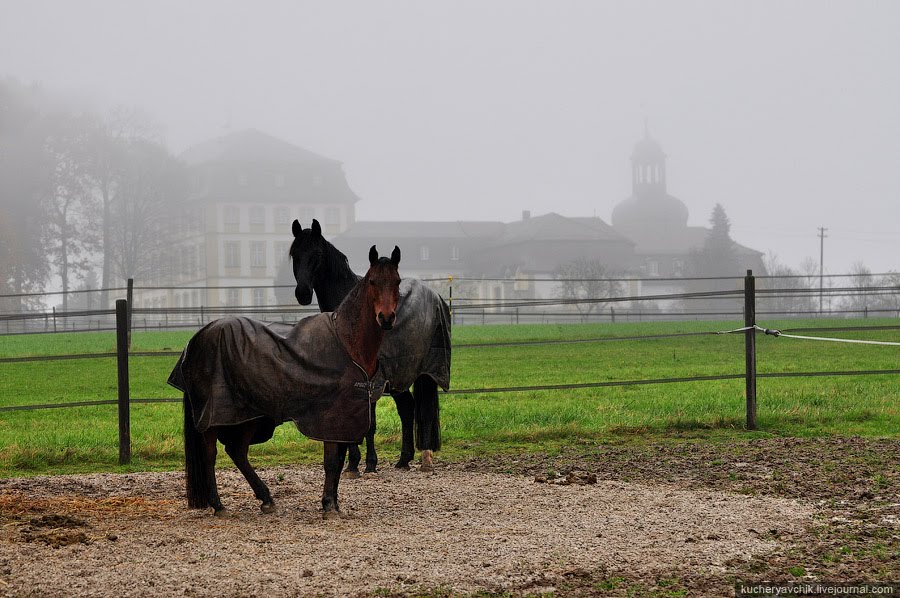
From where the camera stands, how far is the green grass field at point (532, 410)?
31.2ft

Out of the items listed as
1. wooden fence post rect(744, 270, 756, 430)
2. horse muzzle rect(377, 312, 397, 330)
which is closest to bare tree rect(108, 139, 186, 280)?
wooden fence post rect(744, 270, 756, 430)

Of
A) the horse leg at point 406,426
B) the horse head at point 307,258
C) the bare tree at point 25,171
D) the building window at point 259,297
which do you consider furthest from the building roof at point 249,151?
the horse head at point 307,258

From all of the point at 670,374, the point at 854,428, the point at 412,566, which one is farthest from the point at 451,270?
the point at 412,566

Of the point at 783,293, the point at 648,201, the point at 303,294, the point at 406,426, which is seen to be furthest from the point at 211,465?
the point at 648,201

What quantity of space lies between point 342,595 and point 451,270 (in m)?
83.9

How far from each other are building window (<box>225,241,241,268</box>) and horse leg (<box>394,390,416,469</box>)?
69.0 metres

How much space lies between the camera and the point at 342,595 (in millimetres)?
4293

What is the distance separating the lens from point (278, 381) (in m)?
6.03

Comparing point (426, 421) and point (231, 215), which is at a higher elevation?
point (231, 215)

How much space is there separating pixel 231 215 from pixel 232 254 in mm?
4738

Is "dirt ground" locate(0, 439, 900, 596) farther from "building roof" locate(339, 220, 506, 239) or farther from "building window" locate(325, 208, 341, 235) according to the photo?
"building window" locate(325, 208, 341, 235)

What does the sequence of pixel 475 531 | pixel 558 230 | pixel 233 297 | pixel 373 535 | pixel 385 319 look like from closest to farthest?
pixel 373 535, pixel 475 531, pixel 385 319, pixel 233 297, pixel 558 230

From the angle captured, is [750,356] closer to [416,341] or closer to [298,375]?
[416,341]

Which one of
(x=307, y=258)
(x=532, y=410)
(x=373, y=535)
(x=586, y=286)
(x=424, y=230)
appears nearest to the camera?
(x=373, y=535)
